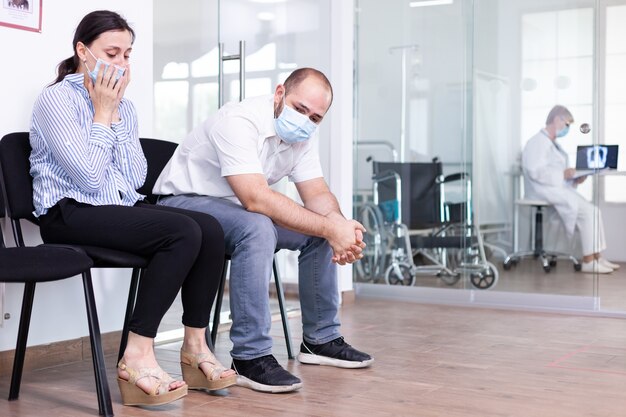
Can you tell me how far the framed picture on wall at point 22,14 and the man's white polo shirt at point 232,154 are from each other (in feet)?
2.04

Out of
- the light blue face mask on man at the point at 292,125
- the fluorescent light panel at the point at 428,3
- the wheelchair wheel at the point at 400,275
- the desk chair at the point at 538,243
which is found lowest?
the wheelchair wheel at the point at 400,275

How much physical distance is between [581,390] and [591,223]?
1960 millimetres

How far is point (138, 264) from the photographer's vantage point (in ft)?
7.68

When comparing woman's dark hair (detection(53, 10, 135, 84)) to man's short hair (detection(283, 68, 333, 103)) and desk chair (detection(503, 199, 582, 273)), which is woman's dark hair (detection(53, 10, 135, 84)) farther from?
desk chair (detection(503, 199, 582, 273))

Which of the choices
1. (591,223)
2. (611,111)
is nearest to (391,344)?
(591,223)

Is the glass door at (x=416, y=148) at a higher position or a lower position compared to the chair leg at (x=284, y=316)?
higher

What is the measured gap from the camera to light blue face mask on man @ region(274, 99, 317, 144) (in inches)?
105

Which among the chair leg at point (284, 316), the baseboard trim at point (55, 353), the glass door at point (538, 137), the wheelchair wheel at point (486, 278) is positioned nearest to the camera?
the baseboard trim at point (55, 353)

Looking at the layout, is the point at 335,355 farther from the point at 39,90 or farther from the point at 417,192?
the point at 417,192

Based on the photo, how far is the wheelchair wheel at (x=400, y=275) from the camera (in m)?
4.77

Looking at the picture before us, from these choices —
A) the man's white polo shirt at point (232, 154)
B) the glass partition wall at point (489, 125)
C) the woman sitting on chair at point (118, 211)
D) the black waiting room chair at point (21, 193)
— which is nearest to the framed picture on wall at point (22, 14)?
the woman sitting on chair at point (118, 211)

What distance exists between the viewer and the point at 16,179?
8.07 feet

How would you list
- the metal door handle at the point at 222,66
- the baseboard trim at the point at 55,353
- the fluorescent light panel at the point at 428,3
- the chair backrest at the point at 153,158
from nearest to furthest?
the baseboard trim at the point at 55,353 < the chair backrest at the point at 153,158 < the metal door handle at the point at 222,66 < the fluorescent light panel at the point at 428,3

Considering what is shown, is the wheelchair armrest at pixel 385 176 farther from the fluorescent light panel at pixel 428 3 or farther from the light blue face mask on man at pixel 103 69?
the light blue face mask on man at pixel 103 69
